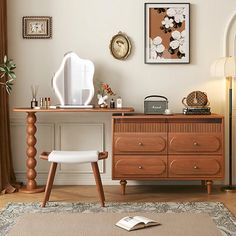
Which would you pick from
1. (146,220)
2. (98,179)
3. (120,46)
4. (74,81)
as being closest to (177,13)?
(120,46)

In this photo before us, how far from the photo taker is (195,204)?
4.40m

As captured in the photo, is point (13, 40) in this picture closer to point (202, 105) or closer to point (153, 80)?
point (153, 80)

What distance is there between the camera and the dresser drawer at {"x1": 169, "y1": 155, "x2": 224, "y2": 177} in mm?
4723

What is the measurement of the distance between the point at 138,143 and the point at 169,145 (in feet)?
1.00

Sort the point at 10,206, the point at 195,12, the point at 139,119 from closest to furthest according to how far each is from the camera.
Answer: the point at 10,206
the point at 139,119
the point at 195,12

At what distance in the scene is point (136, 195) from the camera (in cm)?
479

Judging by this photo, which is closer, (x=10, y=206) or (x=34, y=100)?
(x=10, y=206)

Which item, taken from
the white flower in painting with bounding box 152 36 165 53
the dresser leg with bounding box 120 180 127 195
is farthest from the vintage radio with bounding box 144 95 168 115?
the dresser leg with bounding box 120 180 127 195

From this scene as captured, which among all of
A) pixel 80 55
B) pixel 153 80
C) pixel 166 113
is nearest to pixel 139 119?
pixel 166 113

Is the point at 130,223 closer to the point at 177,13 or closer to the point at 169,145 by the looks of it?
the point at 169,145

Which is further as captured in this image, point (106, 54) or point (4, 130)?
point (106, 54)

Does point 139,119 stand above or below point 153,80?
below

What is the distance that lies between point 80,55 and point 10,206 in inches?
71.0

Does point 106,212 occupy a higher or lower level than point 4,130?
lower
